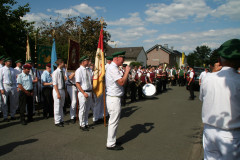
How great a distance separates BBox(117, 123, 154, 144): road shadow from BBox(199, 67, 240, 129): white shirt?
2.91m

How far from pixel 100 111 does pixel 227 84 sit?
5422mm

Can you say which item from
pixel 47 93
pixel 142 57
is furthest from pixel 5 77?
pixel 142 57

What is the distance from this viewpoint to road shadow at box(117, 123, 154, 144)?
4.85 metres

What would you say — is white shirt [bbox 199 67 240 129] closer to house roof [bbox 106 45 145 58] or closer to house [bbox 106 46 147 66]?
house [bbox 106 46 147 66]

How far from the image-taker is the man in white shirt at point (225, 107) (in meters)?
2.08

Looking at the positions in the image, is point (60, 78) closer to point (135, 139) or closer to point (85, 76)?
point (85, 76)

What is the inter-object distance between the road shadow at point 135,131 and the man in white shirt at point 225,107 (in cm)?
279

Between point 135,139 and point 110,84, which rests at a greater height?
point 110,84

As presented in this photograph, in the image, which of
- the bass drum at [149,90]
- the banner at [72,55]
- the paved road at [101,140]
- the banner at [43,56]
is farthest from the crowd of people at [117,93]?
the bass drum at [149,90]

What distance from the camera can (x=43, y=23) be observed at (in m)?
24.2

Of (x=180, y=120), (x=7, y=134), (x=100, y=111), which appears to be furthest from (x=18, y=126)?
(x=180, y=120)

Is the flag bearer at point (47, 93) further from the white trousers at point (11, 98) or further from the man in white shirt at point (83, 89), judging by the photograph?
the man in white shirt at point (83, 89)

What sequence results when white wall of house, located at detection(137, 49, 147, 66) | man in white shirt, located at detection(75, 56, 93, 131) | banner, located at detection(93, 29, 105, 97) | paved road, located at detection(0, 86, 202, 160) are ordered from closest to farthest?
paved road, located at detection(0, 86, 202, 160) < man in white shirt, located at detection(75, 56, 93, 131) < banner, located at detection(93, 29, 105, 97) < white wall of house, located at detection(137, 49, 147, 66)

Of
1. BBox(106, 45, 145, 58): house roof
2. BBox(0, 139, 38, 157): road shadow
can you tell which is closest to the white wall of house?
BBox(106, 45, 145, 58): house roof
